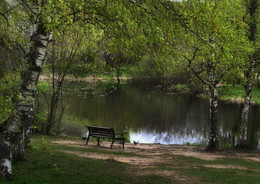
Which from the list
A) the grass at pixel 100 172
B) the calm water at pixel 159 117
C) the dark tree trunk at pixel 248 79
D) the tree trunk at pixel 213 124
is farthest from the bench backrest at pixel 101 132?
the dark tree trunk at pixel 248 79

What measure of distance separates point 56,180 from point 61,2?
5139 millimetres

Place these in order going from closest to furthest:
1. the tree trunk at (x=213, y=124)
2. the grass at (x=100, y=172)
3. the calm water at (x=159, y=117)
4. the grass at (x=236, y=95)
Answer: the grass at (x=100, y=172) → the tree trunk at (x=213, y=124) → the calm water at (x=159, y=117) → the grass at (x=236, y=95)

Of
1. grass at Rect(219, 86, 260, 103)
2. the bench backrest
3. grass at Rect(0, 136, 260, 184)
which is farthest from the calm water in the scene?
grass at Rect(0, 136, 260, 184)

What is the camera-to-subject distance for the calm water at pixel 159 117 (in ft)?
91.7

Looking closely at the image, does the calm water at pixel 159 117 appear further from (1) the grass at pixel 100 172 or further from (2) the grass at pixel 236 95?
(1) the grass at pixel 100 172

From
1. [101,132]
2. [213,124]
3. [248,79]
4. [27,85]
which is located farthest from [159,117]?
[27,85]

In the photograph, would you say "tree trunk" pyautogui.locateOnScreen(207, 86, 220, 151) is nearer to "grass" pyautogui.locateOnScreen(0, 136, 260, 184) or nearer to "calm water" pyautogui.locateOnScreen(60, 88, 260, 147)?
"grass" pyautogui.locateOnScreen(0, 136, 260, 184)

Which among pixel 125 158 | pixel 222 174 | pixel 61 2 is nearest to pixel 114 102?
pixel 125 158

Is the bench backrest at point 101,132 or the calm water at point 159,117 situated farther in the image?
the calm water at point 159,117

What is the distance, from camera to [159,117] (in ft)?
120

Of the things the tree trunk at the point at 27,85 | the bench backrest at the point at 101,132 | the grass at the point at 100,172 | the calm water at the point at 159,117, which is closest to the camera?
the tree trunk at the point at 27,85

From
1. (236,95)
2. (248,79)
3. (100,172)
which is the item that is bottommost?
(100,172)

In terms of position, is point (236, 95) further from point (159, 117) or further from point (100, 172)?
point (100, 172)

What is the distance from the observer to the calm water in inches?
1100
